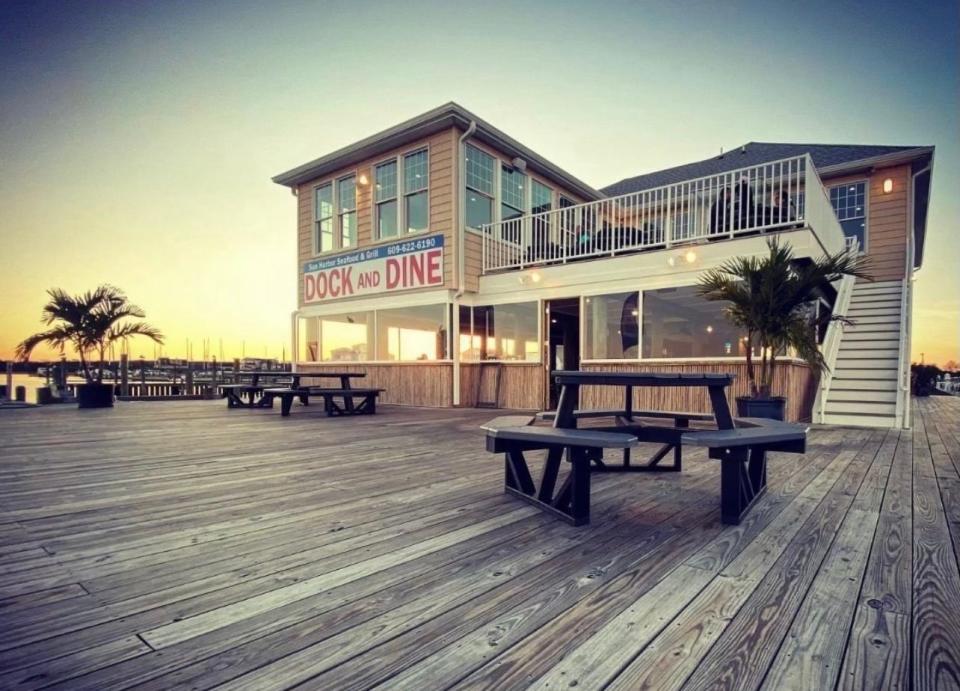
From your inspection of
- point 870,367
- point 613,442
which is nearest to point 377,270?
point 613,442

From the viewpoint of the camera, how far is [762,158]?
13.2 metres

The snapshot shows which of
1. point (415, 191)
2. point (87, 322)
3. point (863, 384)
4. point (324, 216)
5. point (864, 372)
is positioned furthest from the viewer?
point (324, 216)

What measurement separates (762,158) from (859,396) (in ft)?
30.0

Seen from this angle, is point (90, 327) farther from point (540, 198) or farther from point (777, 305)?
point (777, 305)

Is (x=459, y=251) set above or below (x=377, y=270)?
above

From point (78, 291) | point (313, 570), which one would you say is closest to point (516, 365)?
point (313, 570)

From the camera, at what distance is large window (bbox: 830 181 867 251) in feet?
36.6

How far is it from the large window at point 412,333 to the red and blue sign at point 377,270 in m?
0.56

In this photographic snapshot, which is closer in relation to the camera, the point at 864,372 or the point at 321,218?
the point at 864,372

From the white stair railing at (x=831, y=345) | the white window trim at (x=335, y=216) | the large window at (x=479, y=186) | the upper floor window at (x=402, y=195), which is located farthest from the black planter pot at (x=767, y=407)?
the white window trim at (x=335, y=216)

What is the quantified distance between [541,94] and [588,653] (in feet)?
55.1

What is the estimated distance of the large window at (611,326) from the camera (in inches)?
311

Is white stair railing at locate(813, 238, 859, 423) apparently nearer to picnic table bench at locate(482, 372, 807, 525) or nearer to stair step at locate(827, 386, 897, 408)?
stair step at locate(827, 386, 897, 408)

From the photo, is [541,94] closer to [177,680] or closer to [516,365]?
[516,365]
